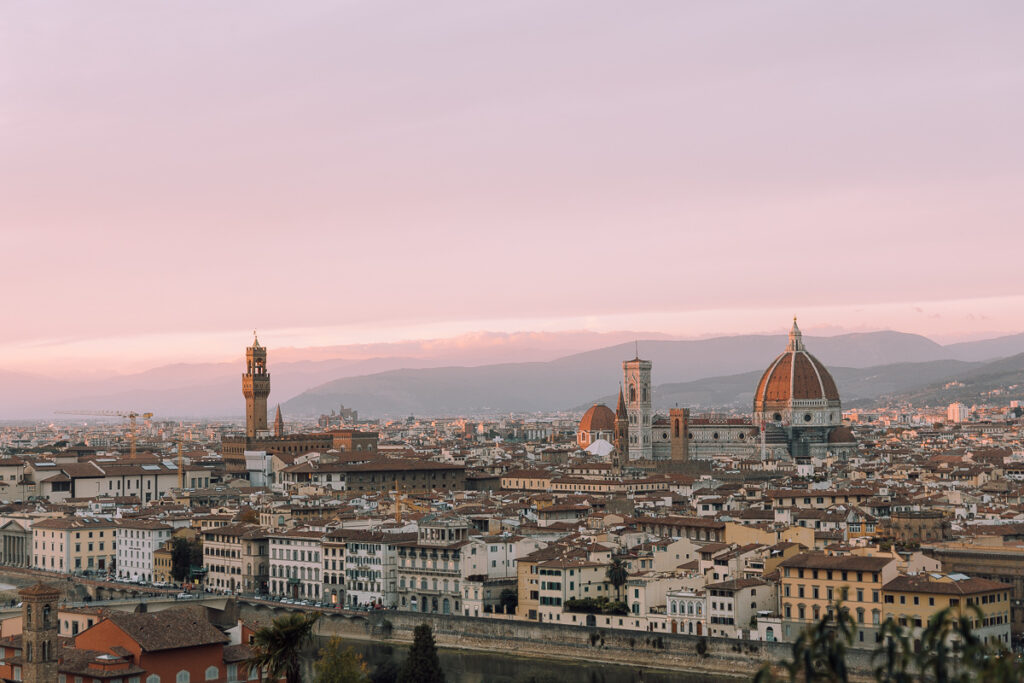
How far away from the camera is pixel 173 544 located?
67.1 metres

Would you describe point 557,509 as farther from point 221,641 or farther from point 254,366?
point 254,366

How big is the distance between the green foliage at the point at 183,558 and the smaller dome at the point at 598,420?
2881 inches

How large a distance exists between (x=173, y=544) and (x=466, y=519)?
11999 mm

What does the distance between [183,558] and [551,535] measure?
1485 cm

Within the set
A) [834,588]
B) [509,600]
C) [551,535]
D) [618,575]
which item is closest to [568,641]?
[618,575]

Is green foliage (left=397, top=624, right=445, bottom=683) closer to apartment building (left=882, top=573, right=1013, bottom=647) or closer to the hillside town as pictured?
the hillside town

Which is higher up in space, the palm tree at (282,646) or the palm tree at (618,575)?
the palm tree at (282,646)

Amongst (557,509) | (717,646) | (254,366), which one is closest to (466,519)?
(557,509)

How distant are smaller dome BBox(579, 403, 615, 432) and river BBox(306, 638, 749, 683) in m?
84.9

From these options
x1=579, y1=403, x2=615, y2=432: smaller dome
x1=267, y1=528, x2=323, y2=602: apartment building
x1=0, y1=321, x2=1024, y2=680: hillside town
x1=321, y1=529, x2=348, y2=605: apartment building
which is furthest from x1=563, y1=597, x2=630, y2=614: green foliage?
x1=579, y1=403, x2=615, y2=432: smaller dome

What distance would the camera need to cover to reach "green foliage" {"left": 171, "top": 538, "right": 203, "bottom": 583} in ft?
217

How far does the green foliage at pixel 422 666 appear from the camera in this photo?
42.2 meters

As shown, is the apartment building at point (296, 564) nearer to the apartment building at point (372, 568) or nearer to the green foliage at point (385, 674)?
the apartment building at point (372, 568)

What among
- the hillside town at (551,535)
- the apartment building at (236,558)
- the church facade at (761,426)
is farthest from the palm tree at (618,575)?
the church facade at (761,426)
